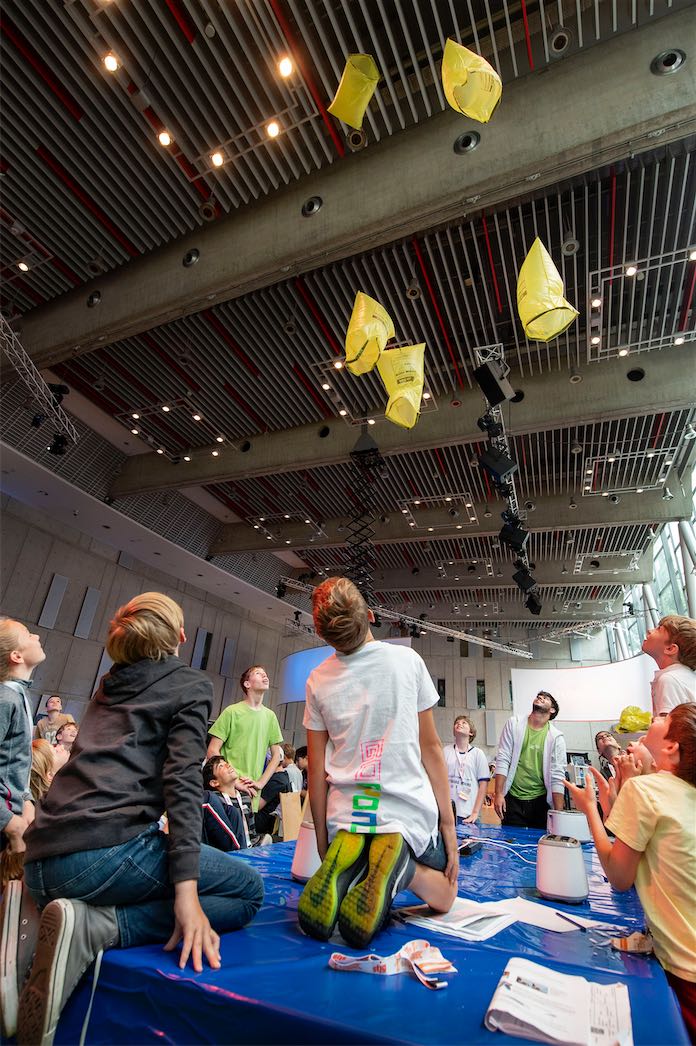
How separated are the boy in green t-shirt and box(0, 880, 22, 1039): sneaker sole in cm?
211

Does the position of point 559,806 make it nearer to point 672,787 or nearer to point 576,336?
point 672,787

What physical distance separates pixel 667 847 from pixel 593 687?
13.9m

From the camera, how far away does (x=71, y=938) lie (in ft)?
3.50

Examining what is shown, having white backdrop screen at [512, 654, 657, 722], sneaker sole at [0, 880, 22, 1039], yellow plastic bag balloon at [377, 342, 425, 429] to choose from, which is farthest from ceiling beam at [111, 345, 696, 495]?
white backdrop screen at [512, 654, 657, 722]

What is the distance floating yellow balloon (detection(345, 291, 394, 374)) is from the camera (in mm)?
3863

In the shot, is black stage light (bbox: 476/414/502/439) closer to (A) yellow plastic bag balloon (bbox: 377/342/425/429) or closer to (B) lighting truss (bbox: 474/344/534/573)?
(B) lighting truss (bbox: 474/344/534/573)

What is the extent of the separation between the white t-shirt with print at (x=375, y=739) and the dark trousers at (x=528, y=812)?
303cm

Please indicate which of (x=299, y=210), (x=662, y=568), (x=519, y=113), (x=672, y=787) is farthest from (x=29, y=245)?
(x=662, y=568)

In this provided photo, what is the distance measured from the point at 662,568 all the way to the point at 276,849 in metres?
12.3

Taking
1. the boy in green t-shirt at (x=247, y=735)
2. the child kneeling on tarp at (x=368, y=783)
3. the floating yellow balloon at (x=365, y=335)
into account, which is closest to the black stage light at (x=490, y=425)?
the floating yellow balloon at (x=365, y=335)

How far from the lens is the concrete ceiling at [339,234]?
394 cm

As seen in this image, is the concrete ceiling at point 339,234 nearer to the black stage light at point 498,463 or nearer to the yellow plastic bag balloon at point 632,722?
the black stage light at point 498,463

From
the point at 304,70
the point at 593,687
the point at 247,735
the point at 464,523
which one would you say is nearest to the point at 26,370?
the point at 304,70

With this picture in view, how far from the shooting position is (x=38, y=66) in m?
4.25
